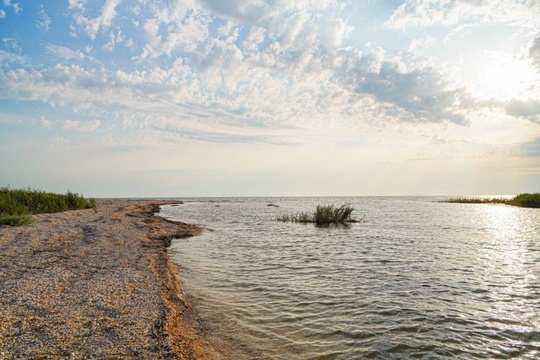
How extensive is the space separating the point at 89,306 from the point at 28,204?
88.5ft

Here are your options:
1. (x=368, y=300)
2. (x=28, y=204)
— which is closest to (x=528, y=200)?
(x=368, y=300)

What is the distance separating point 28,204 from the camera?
28125 millimetres

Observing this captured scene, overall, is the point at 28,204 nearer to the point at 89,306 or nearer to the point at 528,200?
the point at 89,306

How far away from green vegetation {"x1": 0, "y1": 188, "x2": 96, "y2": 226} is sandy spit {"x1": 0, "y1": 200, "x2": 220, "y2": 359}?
22.6 ft

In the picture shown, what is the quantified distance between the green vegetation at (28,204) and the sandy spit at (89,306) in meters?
6.90

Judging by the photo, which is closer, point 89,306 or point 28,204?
point 89,306

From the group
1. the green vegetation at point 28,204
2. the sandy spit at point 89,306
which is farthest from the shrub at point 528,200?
the green vegetation at point 28,204

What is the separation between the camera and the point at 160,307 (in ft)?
27.1

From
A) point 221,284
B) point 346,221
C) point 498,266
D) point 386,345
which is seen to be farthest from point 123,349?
point 346,221

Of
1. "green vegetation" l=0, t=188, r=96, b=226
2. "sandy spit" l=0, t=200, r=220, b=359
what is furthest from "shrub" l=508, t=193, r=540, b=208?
"green vegetation" l=0, t=188, r=96, b=226

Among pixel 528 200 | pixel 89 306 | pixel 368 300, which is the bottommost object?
pixel 368 300

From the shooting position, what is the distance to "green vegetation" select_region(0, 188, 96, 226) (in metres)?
19.5

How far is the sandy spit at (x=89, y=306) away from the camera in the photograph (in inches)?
220

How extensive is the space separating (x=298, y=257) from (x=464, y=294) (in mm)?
8588
